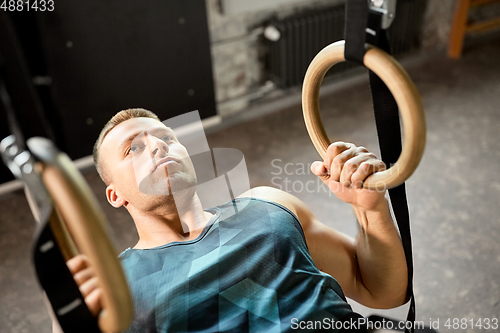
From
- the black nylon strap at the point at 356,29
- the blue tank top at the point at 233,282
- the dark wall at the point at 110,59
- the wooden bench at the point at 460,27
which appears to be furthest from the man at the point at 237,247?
the wooden bench at the point at 460,27

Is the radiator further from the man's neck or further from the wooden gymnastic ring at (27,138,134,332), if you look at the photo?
the wooden gymnastic ring at (27,138,134,332)

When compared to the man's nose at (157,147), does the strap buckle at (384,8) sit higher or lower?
higher

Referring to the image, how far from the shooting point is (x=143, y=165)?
0.96 metres

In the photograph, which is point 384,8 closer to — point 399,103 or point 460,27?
point 399,103

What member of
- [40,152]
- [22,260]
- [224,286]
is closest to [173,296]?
[224,286]

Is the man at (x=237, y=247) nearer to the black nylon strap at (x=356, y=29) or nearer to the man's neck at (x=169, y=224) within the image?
the man's neck at (x=169, y=224)

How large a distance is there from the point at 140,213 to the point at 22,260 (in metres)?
1.31

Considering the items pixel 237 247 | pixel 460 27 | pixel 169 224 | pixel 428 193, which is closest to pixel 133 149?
pixel 169 224

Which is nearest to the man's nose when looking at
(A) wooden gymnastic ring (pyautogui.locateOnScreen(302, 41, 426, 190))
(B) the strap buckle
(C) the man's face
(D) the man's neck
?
(C) the man's face

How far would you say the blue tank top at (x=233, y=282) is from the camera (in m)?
0.83

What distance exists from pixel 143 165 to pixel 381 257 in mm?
610

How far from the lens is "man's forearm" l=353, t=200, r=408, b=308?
99cm

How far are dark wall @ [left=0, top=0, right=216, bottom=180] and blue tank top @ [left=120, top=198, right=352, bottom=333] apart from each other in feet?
4.46

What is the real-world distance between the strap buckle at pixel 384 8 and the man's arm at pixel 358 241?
258mm
